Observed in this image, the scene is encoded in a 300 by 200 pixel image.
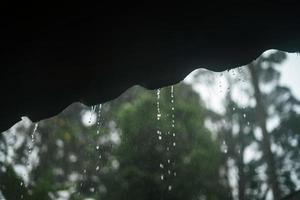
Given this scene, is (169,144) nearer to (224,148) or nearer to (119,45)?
(224,148)

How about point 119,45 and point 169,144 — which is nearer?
point 119,45

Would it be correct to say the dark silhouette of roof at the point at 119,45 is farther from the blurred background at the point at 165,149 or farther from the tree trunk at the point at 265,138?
the tree trunk at the point at 265,138

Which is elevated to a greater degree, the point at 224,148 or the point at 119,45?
the point at 119,45

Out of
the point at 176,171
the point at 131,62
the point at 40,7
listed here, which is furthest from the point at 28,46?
the point at 176,171

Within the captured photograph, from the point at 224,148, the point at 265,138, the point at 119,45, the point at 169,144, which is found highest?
the point at 119,45

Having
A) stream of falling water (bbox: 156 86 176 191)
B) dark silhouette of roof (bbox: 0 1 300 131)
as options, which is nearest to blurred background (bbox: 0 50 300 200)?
stream of falling water (bbox: 156 86 176 191)

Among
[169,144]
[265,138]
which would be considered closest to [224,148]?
[265,138]

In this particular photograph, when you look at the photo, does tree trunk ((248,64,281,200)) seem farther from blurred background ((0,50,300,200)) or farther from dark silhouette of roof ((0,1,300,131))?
dark silhouette of roof ((0,1,300,131))

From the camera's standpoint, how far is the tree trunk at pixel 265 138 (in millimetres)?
17766

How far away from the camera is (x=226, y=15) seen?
10.7 ft

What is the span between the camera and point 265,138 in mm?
19531

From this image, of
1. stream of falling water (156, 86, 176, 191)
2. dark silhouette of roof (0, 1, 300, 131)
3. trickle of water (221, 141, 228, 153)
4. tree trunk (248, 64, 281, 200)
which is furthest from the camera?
trickle of water (221, 141, 228, 153)

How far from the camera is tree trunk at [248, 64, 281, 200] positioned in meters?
17.8

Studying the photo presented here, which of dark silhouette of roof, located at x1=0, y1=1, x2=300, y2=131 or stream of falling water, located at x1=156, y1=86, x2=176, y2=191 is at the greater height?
dark silhouette of roof, located at x1=0, y1=1, x2=300, y2=131
